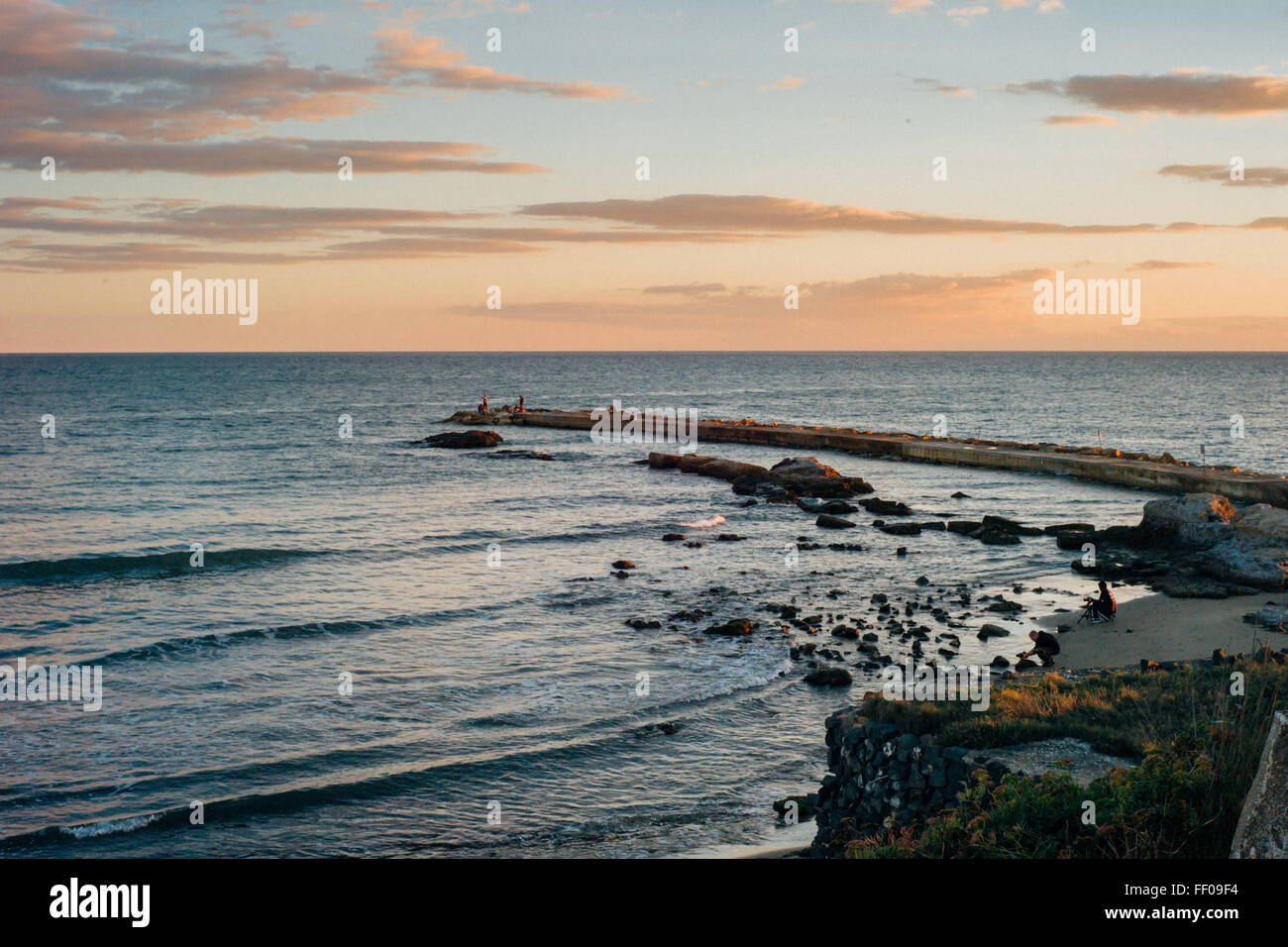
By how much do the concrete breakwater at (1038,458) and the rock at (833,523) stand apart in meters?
18.5

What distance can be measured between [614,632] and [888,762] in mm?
15664

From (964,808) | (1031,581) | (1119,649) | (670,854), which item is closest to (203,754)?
(670,854)

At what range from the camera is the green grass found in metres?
8.27

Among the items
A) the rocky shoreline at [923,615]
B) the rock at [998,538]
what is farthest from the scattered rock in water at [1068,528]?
the rock at [998,538]

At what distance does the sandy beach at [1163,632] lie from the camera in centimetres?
2412

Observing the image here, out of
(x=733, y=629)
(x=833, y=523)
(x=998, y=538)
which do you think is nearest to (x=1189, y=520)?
(x=998, y=538)

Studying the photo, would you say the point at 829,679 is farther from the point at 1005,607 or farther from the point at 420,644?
the point at 420,644

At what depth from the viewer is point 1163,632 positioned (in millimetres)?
26391

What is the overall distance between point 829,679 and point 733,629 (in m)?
5.08

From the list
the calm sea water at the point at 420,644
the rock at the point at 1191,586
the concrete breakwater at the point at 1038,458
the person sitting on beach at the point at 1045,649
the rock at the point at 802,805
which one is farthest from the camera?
the concrete breakwater at the point at 1038,458

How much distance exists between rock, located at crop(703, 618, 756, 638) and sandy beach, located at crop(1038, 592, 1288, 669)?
27.7ft

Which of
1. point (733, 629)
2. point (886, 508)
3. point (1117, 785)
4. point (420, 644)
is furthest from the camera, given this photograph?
point (886, 508)

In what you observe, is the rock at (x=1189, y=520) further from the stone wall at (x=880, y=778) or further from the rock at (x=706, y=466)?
the stone wall at (x=880, y=778)
